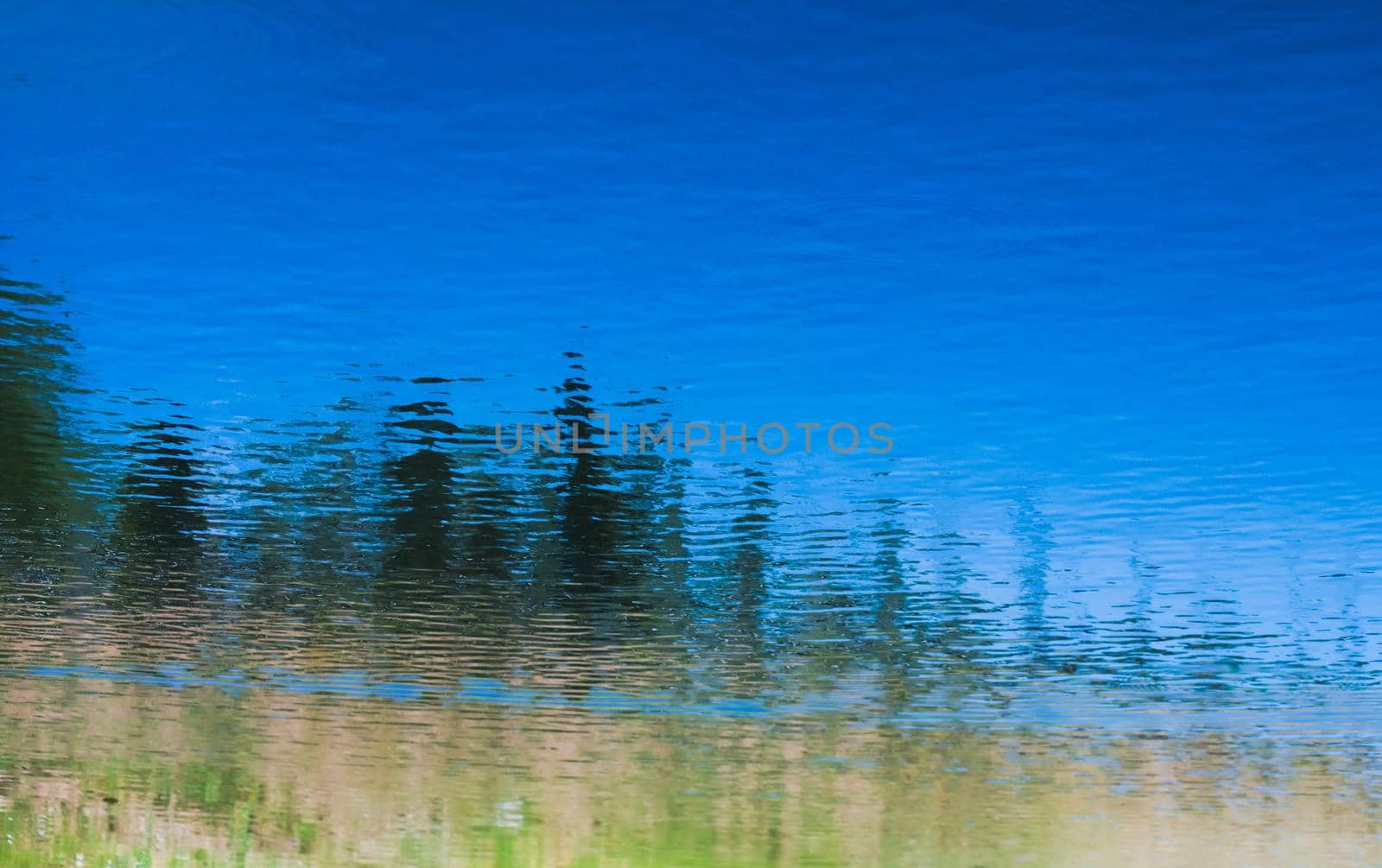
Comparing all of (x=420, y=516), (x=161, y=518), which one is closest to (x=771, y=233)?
(x=420, y=516)

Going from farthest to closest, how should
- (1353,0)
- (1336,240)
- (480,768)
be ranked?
(480,768)
(1336,240)
(1353,0)

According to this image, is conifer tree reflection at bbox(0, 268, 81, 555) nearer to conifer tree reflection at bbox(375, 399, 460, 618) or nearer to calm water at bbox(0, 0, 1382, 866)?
calm water at bbox(0, 0, 1382, 866)

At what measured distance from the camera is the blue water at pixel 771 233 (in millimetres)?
1608

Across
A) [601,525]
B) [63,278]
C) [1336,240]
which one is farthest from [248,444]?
[1336,240]

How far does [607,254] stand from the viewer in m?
1.84

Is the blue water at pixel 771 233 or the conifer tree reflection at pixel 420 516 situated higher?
the blue water at pixel 771 233

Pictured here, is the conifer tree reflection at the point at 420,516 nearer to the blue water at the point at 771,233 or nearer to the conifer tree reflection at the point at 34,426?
the blue water at the point at 771,233

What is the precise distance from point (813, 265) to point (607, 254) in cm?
34

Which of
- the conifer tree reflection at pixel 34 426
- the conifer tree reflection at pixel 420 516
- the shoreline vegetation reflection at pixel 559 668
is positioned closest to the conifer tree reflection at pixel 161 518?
the shoreline vegetation reflection at pixel 559 668

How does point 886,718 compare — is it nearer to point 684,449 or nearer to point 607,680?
point 607,680

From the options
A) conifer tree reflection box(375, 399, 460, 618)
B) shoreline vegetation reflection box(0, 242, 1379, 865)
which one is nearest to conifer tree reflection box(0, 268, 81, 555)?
shoreline vegetation reflection box(0, 242, 1379, 865)

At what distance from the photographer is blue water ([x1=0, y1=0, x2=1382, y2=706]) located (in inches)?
63.3

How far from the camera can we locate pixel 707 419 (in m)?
2.08

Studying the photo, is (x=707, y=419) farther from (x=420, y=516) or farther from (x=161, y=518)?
(x=161, y=518)
